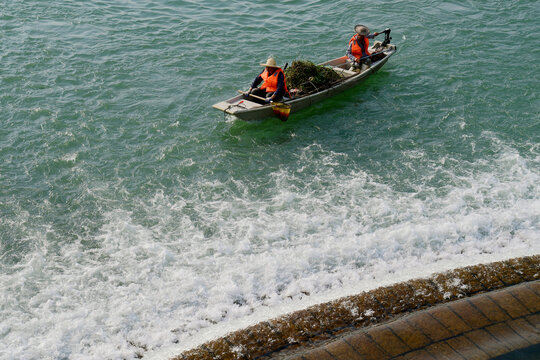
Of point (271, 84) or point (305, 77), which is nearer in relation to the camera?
point (271, 84)

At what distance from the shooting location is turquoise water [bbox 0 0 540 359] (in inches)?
424

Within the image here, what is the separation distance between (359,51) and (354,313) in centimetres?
1219

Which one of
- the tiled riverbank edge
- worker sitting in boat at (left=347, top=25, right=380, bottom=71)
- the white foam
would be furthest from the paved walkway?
worker sitting in boat at (left=347, top=25, right=380, bottom=71)

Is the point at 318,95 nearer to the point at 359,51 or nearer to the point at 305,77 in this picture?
the point at 305,77

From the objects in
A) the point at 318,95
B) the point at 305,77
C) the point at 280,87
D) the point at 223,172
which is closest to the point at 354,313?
the point at 223,172

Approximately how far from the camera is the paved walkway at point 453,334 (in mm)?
8516

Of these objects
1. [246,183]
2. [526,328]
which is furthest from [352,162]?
[526,328]

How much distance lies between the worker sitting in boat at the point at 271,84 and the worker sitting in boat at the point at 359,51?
3797 mm

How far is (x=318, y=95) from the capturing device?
17250 millimetres

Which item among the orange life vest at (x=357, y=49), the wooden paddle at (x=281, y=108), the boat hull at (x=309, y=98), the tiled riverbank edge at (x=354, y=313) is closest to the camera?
the tiled riverbank edge at (x=354, y=313)

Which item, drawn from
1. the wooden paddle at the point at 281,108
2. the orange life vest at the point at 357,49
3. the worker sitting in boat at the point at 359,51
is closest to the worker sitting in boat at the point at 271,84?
the wooden paddle at the point at 281,108

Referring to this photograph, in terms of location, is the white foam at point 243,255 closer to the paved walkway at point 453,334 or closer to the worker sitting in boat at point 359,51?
the paved walkway at point 453,334

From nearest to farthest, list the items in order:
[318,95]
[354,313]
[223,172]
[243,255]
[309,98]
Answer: [354,313] → [243,255] → [223,172] → [309,98] → [318,95]

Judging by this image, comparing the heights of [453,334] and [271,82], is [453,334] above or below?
below
